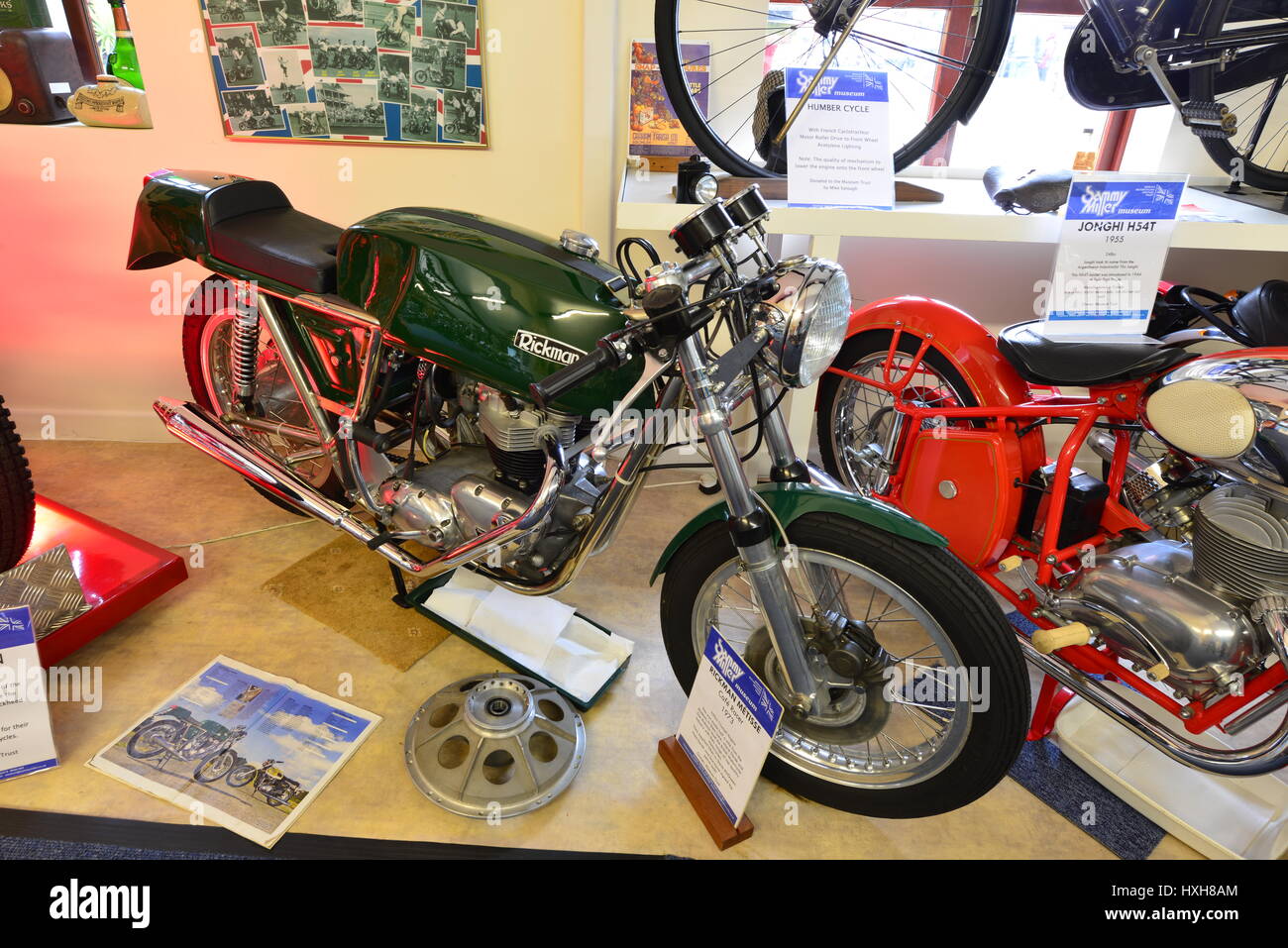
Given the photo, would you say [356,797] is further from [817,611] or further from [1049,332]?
[1049,332]

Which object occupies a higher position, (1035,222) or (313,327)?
(1035,222)

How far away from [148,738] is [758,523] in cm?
140

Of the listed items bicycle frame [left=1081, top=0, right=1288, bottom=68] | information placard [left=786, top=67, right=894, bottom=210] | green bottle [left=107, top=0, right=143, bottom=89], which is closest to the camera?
bicycle frame [left=1081, top=0, right=1288, bottom=68]

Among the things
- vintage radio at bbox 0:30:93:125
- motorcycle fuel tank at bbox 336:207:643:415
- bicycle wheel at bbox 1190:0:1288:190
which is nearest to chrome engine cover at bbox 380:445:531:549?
motorcycle fuel tank at bbox 336:207:643:415

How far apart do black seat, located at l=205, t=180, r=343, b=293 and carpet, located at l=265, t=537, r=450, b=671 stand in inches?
32.1

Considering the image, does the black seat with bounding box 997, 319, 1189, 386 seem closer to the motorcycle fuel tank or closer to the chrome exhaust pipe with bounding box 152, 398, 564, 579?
the motorcycle fuel tank

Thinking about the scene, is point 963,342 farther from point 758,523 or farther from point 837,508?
point 758,523

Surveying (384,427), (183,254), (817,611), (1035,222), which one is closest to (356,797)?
(384,427)

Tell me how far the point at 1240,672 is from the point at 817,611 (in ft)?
2.39

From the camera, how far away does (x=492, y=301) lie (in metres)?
1.43

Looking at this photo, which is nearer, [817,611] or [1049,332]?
[817,611]

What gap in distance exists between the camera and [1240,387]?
1268 millimetres

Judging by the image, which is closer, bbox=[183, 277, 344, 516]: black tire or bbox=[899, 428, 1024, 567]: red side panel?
bbox=[899, 428, 1024, 567]: red side panel

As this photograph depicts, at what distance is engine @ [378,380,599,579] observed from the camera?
1.55 m
